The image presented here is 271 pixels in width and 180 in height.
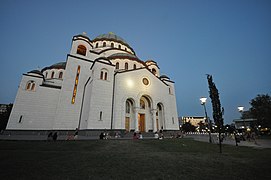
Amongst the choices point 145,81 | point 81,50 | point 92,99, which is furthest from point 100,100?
point 81,50

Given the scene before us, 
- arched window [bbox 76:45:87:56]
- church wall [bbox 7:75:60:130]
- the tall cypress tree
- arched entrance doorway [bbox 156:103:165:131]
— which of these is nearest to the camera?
the tall cypress tree

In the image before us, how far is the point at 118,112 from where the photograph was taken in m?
20.4

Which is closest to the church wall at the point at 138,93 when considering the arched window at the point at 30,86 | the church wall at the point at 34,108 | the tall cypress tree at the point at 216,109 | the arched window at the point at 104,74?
the arched window at the point at 104,74

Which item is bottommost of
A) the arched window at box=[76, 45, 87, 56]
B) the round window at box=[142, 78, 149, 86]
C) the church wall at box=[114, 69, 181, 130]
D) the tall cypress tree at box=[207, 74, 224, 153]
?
the tall cypress tree at box=[207, 74, 224, 153]

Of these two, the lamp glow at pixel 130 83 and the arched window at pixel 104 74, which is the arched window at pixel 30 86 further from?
the lamp glow at pixel 130 83

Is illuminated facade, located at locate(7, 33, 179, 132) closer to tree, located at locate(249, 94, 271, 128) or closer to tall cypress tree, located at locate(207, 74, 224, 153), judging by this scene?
tall cypress tree, located at locate(207, 74, 224, 153)

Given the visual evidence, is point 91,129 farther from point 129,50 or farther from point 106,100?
point 129,50

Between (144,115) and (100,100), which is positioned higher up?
(100,100)

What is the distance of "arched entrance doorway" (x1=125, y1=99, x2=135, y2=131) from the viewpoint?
22.7 meters

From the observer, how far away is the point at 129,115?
23172 mm

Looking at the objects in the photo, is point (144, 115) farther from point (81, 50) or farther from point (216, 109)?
point (81, 50)

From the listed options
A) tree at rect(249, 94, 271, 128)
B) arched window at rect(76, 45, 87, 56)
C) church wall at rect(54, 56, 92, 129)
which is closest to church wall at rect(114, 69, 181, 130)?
church wall at rect(54, 56, 92, 129)

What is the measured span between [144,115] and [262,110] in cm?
2606

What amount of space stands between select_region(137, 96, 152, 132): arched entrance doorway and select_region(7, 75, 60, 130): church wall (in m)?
16.3
